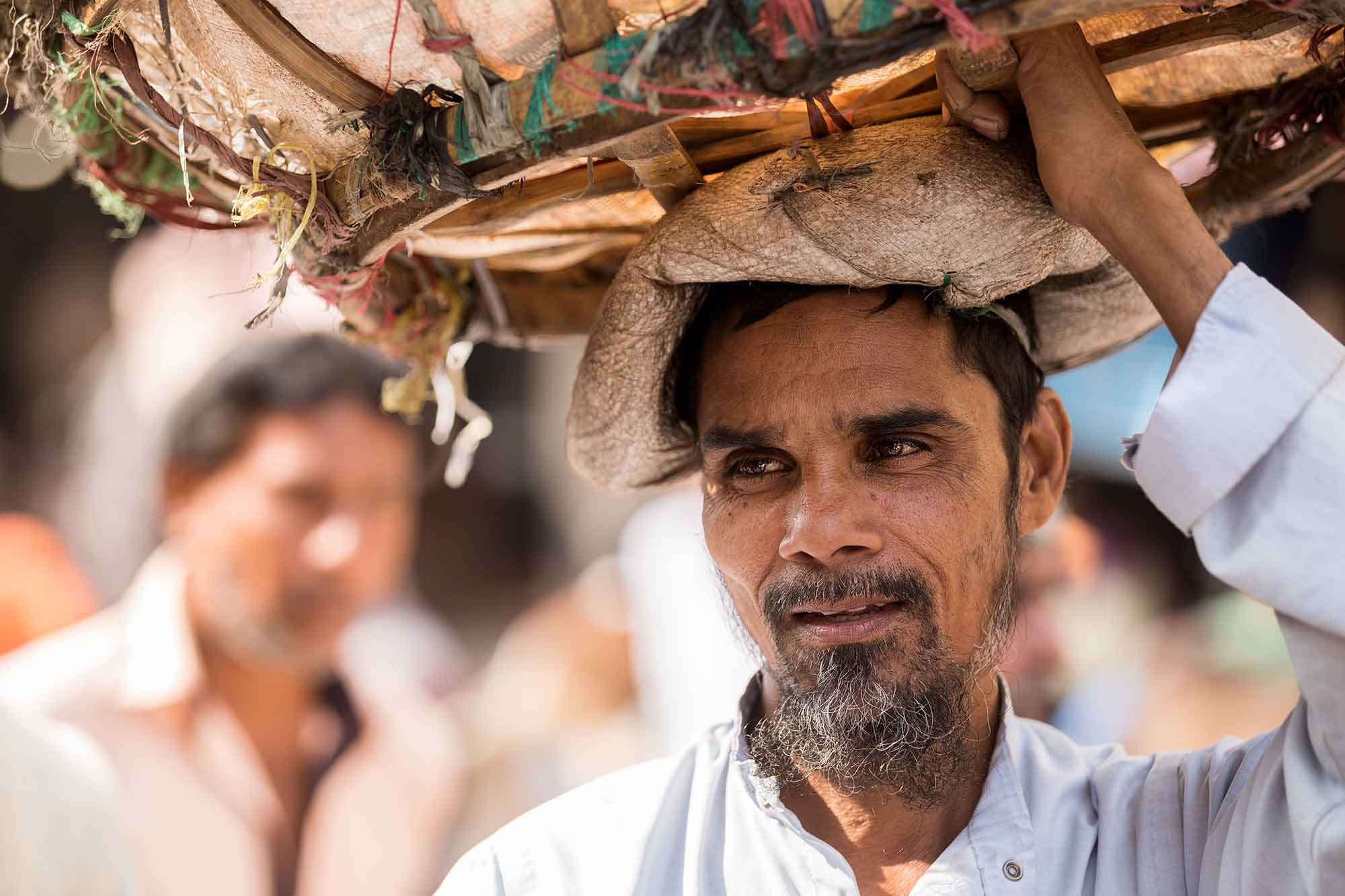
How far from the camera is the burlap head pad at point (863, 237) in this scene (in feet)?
4.88

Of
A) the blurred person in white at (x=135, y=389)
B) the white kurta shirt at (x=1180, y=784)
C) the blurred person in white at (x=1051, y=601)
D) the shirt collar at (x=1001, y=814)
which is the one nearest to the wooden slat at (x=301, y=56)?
the white kurta shirt at (x=1180, y=784)

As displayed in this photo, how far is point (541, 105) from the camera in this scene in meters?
1.18

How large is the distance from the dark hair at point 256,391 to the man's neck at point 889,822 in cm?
259

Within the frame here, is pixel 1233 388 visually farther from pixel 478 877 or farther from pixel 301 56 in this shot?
pixel 478 877

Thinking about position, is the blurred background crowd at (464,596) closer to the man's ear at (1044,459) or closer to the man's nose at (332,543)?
the man's nose at (332,543)

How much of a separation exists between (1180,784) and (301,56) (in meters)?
1.60

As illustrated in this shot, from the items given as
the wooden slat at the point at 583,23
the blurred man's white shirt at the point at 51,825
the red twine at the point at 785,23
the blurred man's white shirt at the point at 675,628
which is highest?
the wooden slat at the point at 583,23

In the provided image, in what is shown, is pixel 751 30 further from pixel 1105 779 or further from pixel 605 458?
pixel 1105 779

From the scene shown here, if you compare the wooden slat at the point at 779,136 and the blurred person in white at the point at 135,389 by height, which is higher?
the wooden slat at the point at 779,136

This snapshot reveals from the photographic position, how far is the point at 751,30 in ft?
3.37

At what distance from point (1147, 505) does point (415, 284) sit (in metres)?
3.93

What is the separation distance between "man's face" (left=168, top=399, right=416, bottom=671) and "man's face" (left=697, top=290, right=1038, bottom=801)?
8.15 feet

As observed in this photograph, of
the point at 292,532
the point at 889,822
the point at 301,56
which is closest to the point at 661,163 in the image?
the point at 301,56

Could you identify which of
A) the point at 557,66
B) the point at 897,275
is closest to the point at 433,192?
the point at 557,66
